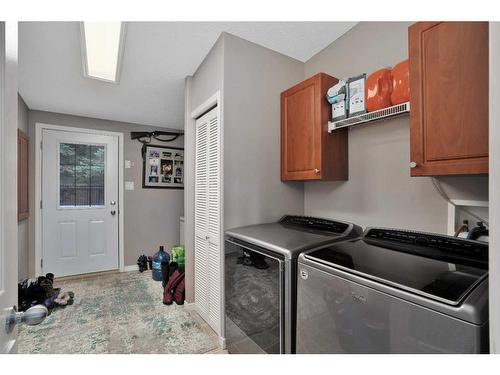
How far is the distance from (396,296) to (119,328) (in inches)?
88.8

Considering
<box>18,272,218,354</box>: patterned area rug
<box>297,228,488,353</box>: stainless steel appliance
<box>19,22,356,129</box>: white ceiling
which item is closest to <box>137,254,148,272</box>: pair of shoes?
<box>18,272,218,354</box>: patterned area rug

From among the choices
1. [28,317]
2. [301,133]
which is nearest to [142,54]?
[301,133]

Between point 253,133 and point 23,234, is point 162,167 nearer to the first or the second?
point 23,234

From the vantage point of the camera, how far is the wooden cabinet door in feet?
5.40

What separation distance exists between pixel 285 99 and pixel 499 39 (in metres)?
1.52

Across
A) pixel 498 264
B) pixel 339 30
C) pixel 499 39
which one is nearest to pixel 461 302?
pixel 498 264

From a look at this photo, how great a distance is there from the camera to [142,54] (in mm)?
1909

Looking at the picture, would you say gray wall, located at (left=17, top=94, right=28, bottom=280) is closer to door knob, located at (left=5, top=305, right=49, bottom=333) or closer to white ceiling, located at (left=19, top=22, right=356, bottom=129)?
white ceiling, located at (left=19, top=22, right=356, bottom=129)

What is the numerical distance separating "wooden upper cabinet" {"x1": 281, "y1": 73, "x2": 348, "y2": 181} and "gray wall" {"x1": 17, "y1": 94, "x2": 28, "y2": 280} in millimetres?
3081

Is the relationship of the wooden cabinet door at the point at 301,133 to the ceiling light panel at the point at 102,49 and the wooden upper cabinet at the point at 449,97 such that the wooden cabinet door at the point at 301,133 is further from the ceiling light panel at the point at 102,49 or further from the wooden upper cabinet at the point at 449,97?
the ceiling light panel at the point at 102,49

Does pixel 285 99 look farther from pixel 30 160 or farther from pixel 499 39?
pixel 30 160

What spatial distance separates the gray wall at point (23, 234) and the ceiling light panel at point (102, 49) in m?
1.30

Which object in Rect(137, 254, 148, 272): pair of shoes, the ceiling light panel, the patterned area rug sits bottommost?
the patterned area rug

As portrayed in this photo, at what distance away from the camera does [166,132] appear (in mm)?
3840
